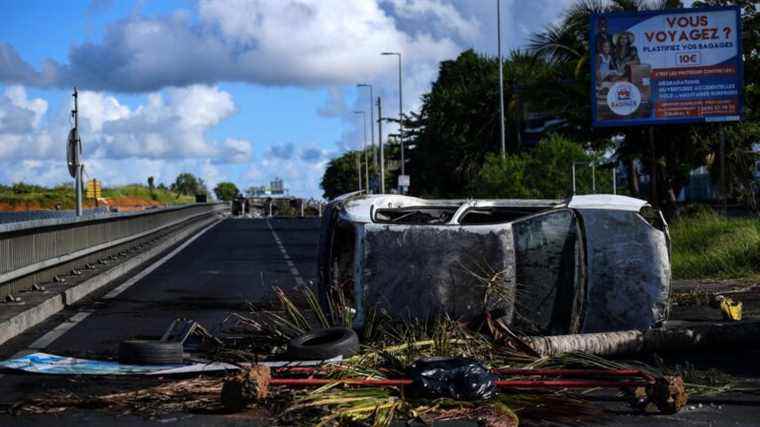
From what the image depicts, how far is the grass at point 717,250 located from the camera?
16812mm

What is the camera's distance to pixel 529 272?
29.9 ft

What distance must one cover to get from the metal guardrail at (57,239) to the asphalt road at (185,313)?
0.83 metres

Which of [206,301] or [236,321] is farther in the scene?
[206,301]

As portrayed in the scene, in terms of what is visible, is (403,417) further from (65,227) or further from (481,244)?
(65,227)

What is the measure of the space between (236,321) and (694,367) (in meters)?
5.18

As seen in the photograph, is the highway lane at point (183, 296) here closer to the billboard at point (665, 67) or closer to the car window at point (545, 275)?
the car window at point (545, 275)

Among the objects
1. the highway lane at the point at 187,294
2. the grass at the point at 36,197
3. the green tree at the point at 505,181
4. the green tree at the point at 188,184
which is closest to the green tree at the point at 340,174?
the green tree at the point at 188,184

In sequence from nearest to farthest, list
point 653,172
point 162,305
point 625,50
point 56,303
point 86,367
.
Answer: point 86,367
point 56,303
point 162,305
point 625,50
point 653,172

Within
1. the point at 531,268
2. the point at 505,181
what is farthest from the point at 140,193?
the point at 531,268

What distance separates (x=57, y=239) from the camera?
51.1ft

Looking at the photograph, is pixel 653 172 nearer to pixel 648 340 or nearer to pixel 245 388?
pixel 648 340

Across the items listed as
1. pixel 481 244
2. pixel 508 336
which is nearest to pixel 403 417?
pixel 508 336

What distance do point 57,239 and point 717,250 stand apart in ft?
36.8

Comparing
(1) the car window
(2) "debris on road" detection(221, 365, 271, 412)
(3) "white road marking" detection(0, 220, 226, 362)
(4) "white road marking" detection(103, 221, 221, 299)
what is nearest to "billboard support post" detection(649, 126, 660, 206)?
(4) "white road marking" detection(103, 221, 221, 299)
